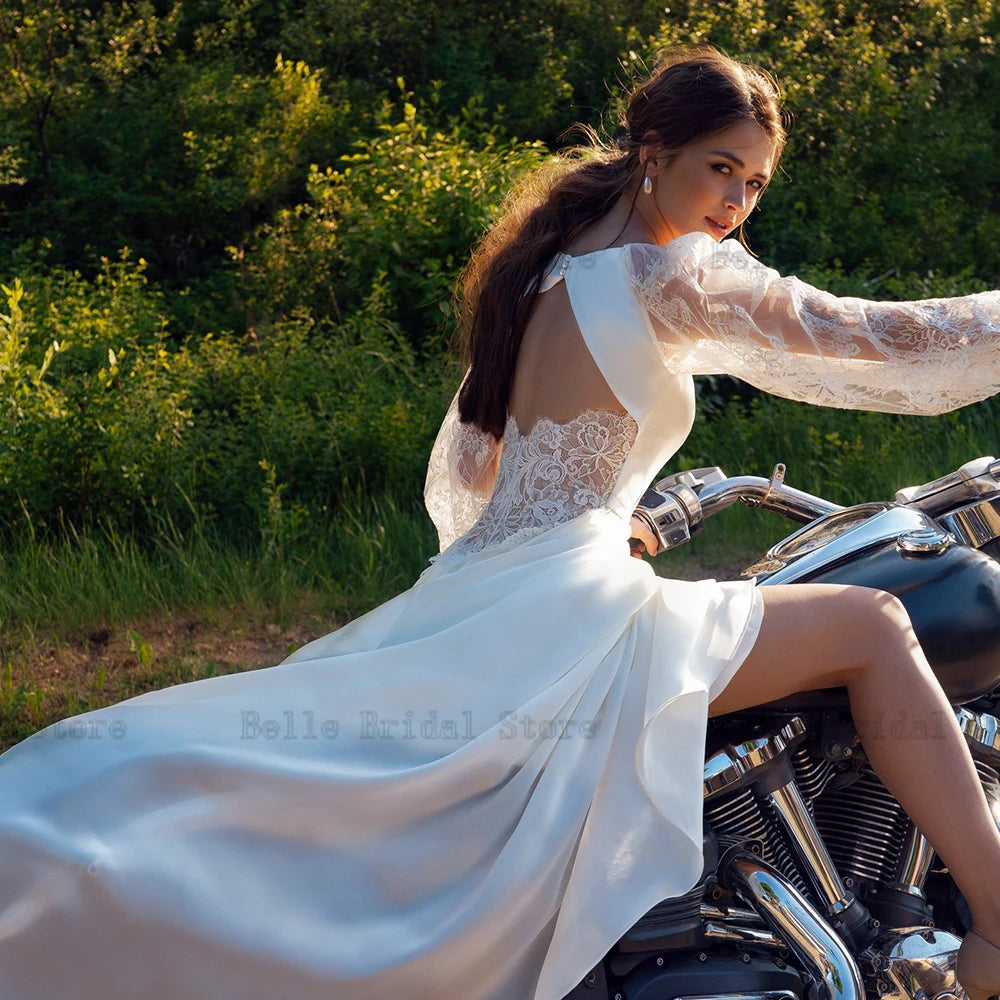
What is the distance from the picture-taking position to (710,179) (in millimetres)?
2184

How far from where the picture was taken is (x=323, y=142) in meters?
7.11

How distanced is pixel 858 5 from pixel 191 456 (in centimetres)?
507

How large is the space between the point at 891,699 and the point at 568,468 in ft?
2.10

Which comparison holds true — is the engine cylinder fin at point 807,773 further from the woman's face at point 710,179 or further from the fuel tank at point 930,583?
the woman's face at point 710,179

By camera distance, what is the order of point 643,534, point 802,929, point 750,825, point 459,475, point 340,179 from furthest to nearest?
point 340,179 < point 459,475 < point 643,534 < point 750,825 < point 802,929

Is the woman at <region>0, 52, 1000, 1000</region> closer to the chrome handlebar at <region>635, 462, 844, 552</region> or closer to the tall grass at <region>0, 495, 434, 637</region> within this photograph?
the chrome handlebar at <region>635, 462, 844, 552</region>

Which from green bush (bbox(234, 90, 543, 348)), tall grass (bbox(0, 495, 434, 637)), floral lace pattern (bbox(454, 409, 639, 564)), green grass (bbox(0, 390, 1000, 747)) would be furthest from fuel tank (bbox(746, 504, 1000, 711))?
green bush (bbox(234, 90, 543, 348))

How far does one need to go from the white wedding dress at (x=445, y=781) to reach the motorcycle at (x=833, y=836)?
18 cm

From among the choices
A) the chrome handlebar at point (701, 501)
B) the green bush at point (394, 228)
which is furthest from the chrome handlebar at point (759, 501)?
the green bush at point (394, 228)

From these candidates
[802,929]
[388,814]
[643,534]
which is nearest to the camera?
[388,814]

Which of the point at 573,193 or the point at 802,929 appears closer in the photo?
the point at 802,929

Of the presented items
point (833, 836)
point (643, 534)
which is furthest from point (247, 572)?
point (833, 836)

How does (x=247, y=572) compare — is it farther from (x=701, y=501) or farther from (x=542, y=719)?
(x=542, y=719)

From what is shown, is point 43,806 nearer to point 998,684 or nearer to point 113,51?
point 998,684
